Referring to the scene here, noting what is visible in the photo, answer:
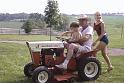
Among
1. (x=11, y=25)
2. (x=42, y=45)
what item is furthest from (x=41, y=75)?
(x=11, y=25)

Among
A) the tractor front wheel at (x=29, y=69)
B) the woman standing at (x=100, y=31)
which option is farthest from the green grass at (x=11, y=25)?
the tractor front wheel at (x=29, y=69)

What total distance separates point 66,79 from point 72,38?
3.82ft

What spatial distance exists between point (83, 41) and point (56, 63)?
939 mm

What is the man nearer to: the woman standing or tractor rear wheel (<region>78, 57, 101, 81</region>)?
tractor rear wheel (<region>78, 57, 101, 81</region>)

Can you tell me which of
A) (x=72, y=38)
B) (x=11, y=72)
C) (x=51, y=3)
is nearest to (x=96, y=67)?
(x=72, y=38)

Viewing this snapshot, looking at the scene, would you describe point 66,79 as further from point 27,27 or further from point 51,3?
point 27,27

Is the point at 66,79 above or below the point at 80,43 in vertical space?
below

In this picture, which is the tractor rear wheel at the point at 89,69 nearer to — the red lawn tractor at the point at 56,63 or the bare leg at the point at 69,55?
the red lawn tractor at the point at 56,63

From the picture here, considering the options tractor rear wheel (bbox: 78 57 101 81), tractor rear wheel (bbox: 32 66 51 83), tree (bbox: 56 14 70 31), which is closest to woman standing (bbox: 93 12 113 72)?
tractor rear wheel (bbox: 78 57 101 81)

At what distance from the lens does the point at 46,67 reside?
9.11 metres

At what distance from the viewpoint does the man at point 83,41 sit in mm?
9320

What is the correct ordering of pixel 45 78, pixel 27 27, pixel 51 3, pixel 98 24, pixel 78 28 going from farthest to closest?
1. pixel 27 27
2. pixel 51 3
3. pixel 98 24
4. pixel 78 28
5. pixel 45 78

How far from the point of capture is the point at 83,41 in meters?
9.62

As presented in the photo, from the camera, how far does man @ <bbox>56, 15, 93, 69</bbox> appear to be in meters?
9.32
